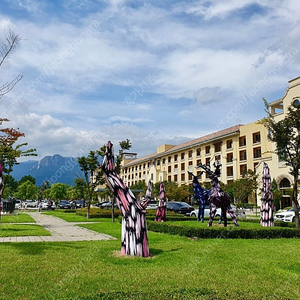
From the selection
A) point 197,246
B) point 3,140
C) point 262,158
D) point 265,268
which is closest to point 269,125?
point 197,246

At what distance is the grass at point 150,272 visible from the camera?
4.82m

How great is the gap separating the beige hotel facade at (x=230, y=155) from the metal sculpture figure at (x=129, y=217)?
19.5 m

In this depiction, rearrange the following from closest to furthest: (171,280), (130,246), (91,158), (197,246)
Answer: (171,280), (130,246), (197,246), (91,158)

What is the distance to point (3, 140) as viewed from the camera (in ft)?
56.7

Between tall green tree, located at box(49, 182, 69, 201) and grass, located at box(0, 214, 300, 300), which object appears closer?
grass, located at box(0, 214, 300, 300)

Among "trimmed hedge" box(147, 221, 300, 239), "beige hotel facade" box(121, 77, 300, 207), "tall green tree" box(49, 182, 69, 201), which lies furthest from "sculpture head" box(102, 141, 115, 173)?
"tall green tree" box(49, 182, 69, 201)

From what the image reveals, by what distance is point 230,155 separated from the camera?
148 ft

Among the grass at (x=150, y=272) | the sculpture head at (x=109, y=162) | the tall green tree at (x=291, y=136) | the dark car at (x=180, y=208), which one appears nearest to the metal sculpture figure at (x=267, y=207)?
the tall green tree at (x=291, y=136)

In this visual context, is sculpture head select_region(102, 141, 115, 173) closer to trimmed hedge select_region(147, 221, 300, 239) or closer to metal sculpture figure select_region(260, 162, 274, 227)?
trimmed hedge select_region(147, 221, 300, 239)

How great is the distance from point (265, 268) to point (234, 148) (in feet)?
125

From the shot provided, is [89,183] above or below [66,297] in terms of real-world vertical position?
above

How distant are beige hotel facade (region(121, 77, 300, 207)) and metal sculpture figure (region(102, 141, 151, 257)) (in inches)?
769

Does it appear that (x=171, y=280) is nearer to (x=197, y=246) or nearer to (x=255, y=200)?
(x=197, y=246)

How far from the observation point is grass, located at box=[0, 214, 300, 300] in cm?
482
